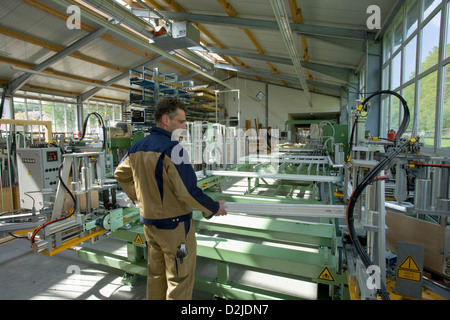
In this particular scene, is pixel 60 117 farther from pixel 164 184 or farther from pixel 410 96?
pixel 410 96

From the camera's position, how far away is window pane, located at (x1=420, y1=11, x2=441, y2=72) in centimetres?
366

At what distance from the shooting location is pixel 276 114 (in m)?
15.4

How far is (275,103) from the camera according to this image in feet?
50.6

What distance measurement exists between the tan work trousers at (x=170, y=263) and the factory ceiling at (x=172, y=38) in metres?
3.55

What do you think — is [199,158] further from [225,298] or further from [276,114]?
[276,114]

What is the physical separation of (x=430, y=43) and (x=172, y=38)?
4929 mm

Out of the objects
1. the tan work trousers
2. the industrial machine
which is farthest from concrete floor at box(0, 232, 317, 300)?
the tan work trousers

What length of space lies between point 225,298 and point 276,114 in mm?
14194

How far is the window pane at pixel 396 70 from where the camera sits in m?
5.28

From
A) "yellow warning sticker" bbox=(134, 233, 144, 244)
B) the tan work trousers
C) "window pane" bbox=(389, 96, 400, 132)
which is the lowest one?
"yellow warning sticker" bbox=(134, 233, 144, 244)

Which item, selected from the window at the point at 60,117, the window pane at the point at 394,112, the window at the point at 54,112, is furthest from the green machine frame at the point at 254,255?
the window at the point at 60,117

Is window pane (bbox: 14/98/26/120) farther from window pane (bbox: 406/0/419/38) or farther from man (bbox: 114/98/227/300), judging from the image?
window pane (bbox: 406/0/419/38)

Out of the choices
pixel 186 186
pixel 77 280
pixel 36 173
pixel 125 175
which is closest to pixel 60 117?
pixel 36 173

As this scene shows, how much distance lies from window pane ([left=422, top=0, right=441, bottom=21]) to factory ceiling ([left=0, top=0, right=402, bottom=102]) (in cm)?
91
